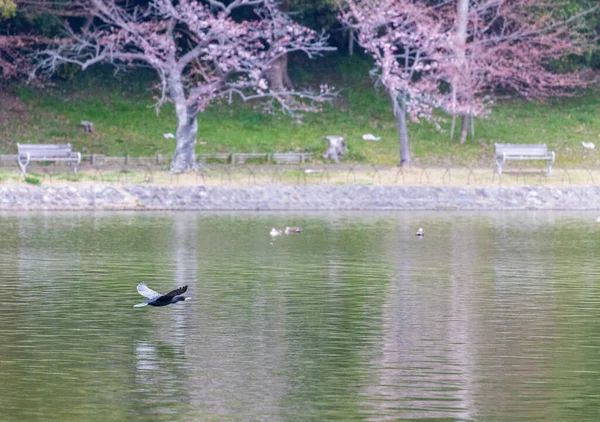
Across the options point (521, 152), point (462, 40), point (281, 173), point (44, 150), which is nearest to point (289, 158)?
point (281, 173)

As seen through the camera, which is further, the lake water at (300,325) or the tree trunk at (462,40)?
A: the tree trunk at (462,40)

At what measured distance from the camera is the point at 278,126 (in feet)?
170

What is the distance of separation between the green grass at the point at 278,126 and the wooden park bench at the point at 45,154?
4406 mm

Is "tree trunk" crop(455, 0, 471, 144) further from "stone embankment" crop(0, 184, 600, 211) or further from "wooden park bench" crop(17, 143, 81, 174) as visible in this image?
"wooden park bench" crop(17, 143, 81, 174)

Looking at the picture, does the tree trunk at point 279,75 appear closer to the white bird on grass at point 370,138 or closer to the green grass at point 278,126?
the green grass at point 278,126

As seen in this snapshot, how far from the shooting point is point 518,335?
18922mm

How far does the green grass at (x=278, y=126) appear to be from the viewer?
159 ft

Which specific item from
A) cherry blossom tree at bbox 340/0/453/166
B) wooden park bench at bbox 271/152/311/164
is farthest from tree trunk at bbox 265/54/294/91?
wooden park bench at bbox 271/152/311/164

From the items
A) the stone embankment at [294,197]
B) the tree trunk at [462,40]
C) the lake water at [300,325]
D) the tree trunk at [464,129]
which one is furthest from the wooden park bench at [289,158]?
the lake water at [300,325]

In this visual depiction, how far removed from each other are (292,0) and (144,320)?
3326 cm

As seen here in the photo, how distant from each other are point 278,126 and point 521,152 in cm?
1152

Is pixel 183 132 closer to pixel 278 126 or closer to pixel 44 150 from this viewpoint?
pixel 44 150

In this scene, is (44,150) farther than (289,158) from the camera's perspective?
No

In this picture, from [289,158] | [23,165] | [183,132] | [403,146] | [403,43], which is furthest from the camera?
[289,158]
